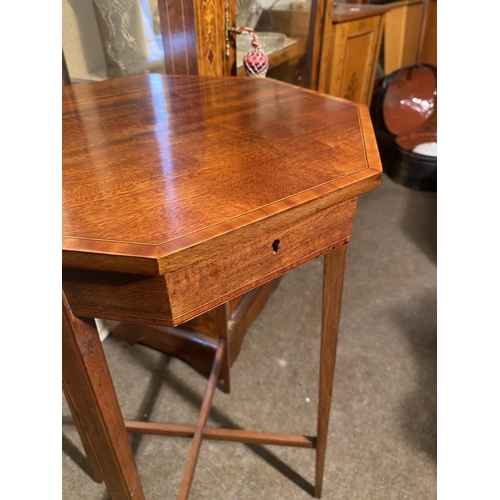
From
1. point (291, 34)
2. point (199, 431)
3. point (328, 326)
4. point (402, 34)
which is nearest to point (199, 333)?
point (199, 431)

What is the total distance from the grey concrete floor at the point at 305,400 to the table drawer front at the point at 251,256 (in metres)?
0.61

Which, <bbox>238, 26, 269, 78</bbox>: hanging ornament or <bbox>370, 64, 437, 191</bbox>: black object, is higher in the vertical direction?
<bbox>238, 26, 269, 78</bbox>: hanging ornament

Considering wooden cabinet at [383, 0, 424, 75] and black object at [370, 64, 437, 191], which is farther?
wooden cabinet at [383, 0, 424, 75]

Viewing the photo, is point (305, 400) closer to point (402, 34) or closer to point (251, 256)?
point (251, 256)

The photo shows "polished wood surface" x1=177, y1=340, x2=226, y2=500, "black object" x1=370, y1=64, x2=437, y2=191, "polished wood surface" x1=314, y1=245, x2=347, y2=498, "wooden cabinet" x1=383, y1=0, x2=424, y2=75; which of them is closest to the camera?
"polished wood surface" x1=314, y1=245, x2=347, y2=498

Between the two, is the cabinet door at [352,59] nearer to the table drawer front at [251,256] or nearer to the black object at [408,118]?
the black object at [408,118]

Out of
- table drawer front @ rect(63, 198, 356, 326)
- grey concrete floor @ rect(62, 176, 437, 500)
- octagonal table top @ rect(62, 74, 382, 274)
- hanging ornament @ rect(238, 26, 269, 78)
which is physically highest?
hanging ornament @ rect(238, 26, 269, 78)

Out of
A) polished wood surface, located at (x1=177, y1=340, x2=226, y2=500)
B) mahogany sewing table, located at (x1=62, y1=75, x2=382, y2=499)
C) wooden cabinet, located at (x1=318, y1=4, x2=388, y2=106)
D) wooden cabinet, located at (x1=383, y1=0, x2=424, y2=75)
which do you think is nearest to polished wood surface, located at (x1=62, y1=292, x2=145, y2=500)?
mahogany sewing table, located at (x1=62, y1=75, x2=382, y2=499)

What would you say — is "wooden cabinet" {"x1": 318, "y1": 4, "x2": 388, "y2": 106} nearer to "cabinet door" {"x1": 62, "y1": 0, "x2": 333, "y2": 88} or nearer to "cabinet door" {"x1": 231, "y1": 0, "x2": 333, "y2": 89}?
"cabinet door" {"x1": 231, "y1": 0, "x2": 333, "y2": 89}

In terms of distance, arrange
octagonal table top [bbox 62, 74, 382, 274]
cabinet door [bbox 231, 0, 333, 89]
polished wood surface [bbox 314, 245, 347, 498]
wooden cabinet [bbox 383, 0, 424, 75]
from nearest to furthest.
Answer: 1. octagonal table top [bbox 62, 74, 382, 274]
2. polished wood surface [bbox 314, 245, 347, 498]
3. cabinet door [bbox 231, 0, 333, 89]
4. wooden cabinet [bbox 383, 0, 424, 75]

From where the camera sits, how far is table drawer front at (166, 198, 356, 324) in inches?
14.8

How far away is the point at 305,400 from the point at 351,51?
118cm

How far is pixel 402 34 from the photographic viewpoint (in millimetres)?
2312

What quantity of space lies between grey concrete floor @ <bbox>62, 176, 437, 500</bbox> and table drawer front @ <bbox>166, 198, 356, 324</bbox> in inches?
23.8
